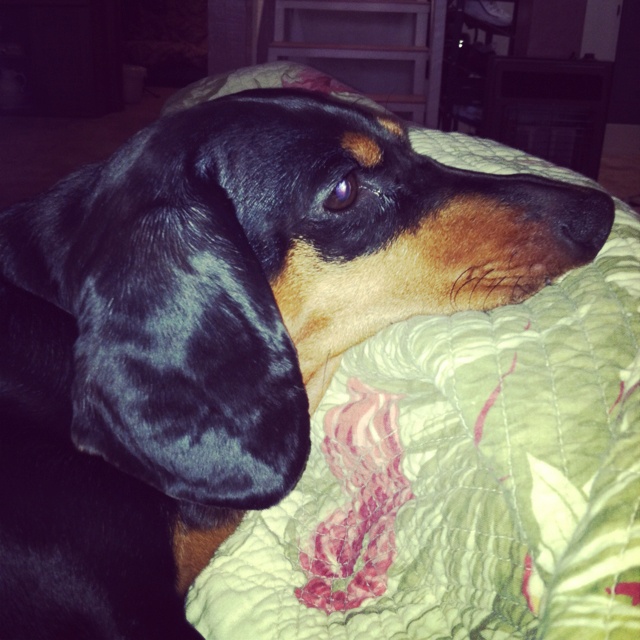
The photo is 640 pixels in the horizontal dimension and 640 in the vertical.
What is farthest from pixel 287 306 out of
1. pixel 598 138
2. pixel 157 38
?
pixel 157 38

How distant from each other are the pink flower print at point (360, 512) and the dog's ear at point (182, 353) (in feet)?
0.67

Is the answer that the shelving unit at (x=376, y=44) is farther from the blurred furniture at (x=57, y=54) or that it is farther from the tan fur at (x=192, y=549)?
the tan fur at (x=192, y=549)

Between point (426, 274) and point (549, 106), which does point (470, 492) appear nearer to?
point (426, 274)

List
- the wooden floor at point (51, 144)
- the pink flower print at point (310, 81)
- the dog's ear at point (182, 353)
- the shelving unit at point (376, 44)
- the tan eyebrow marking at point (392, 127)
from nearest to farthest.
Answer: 1. the dog's ear at point (182, 353)
2. the tan eyebrow marking at point (392, 127)
3. the pink flower print at point (310, 81)
4. the shelving unit at point (376, 44)
5. the wooden floor at point (51, 144)

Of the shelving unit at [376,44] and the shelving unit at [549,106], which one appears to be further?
the shelving unit at [376,44]

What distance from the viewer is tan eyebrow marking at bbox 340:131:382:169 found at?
4.11ft

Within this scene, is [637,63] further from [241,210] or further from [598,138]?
[241,210]

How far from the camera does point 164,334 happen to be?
41.6 inches

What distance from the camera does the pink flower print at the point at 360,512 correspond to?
122cm

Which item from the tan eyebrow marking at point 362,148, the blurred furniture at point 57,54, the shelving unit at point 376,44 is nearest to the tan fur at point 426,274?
the tan eyebrow marking at point 362,148

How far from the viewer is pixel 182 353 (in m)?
1.06

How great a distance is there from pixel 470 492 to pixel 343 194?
0.57m

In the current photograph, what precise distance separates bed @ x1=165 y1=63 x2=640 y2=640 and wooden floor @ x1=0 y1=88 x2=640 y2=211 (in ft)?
10.7

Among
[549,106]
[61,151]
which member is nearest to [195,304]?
[549,106]
